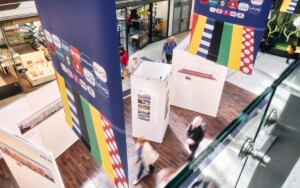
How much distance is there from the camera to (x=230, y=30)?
114 inches

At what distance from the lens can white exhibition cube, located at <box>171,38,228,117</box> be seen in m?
6.74

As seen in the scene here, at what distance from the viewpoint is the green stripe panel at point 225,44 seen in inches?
115

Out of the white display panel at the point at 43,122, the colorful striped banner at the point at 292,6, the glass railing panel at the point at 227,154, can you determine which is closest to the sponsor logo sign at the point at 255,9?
the glass railing panel at the point at 227,154

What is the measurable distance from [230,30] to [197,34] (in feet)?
1.87

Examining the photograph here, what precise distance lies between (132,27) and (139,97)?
1049 cm

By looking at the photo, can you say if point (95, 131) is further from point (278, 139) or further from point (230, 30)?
point (230, 30)

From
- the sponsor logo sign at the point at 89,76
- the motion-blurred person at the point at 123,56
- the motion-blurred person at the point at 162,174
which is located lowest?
the motion-blurred person at the point at 162,174

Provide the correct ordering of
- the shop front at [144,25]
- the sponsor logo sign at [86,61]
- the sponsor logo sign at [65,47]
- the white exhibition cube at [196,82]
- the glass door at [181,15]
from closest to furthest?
Answer: the sponsor logo sign at [86,61] → the sponsor logo sign at [65,47] → the white exhibition cube at [196,82] → the shop front at [144,25] → the glass door at [181,15]

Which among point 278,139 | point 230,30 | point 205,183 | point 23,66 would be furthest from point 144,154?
point 23,66

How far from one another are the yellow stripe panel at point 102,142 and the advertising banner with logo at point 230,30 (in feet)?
6.80

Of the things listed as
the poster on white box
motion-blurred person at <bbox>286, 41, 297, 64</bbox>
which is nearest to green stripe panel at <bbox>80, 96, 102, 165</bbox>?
the poster on white box

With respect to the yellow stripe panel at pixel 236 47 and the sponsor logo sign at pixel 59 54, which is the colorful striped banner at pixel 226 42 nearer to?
the yellow stripe panel at pixel 236 47

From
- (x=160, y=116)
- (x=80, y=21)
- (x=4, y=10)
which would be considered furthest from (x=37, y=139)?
(x=80, y=21)

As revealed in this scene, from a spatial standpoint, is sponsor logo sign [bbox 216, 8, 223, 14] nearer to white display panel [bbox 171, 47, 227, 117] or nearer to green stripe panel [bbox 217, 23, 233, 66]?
green stripe panel [bbox 217, 23, 233, 66]
